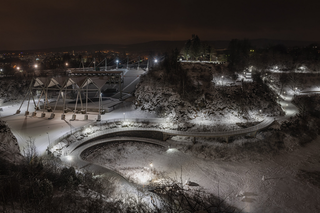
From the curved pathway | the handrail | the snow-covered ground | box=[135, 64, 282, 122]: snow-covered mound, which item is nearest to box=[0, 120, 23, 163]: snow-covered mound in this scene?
the curved pathway

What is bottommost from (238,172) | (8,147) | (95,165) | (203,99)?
(238,172)

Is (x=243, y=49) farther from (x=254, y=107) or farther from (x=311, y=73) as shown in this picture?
(x=254, y=107)

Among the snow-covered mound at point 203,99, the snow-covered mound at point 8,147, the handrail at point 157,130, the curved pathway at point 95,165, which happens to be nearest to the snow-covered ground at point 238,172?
the curved pathway at point 95,165

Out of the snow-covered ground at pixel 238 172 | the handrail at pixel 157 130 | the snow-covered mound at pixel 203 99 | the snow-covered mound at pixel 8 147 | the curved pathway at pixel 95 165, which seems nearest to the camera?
the snow-covered mound at pixel 8 147

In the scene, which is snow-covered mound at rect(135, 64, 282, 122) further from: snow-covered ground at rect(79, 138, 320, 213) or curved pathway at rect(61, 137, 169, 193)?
curved pathway at rect(61, 137, 169, 193)

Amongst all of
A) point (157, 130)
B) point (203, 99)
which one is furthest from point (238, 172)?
point (203, 99)

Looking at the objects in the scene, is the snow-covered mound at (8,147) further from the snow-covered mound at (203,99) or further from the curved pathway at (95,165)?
the snow-covered mound at (203,99)

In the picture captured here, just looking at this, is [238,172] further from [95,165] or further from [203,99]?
[203,99]

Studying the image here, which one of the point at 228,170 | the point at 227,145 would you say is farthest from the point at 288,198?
the point at 227,145
